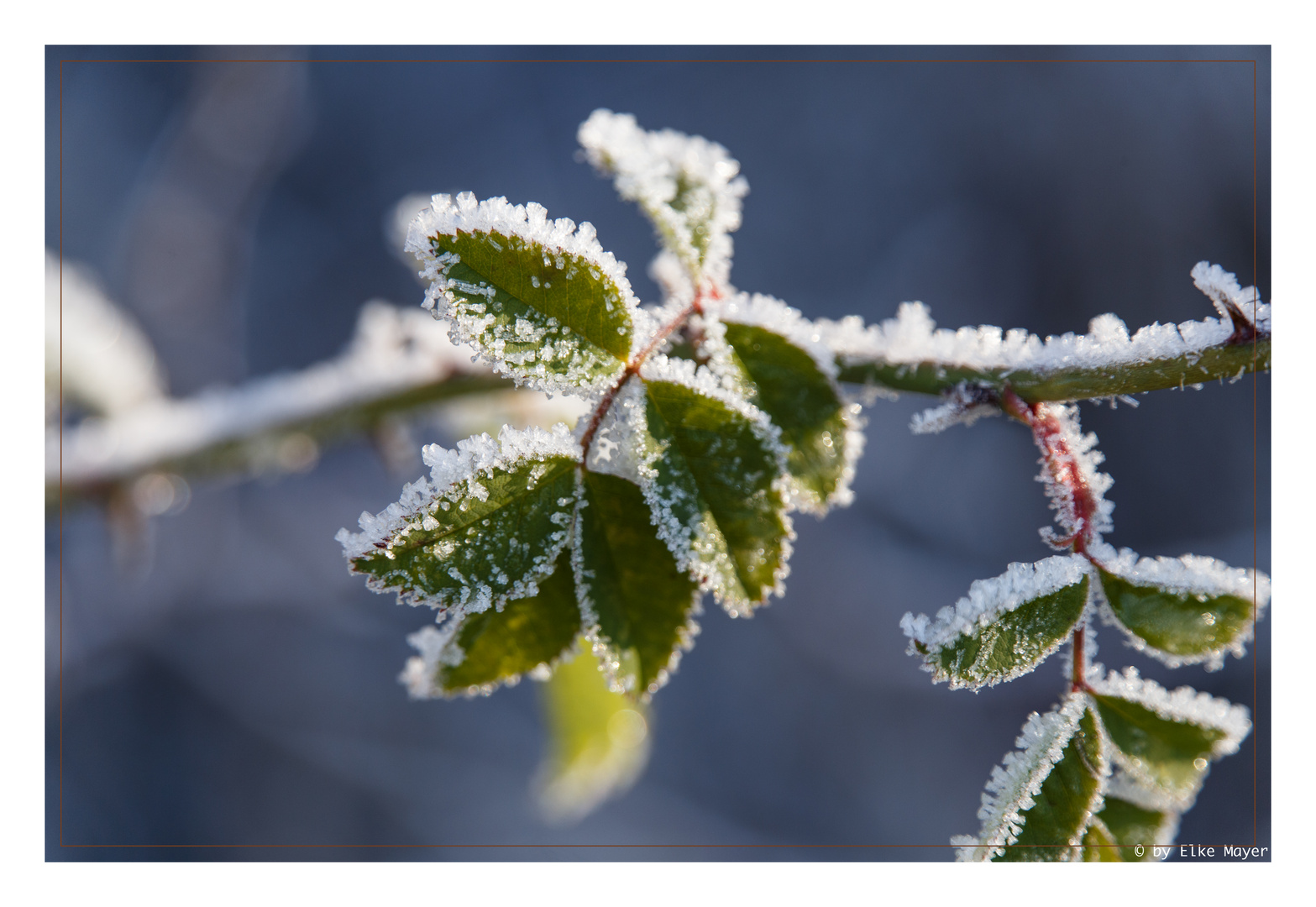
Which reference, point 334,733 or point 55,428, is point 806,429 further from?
point 334,733

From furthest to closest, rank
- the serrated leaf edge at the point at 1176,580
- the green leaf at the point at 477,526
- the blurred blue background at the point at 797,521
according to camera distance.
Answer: the blurred blue background at the point at 797,521
the serrated leaf edge at the point at 1176,580
the green leaf at the point at 477,526

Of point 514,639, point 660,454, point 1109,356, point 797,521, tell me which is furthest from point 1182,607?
point 797,521

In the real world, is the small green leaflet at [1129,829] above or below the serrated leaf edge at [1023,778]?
below

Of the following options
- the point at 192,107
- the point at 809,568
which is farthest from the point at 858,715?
the point at 192,107

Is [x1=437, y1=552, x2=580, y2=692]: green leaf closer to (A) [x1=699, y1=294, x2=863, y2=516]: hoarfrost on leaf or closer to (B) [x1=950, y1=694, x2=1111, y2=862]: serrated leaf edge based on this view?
(A) [x1=699, y1=294, x2=863, y2=516]: hoarfrost on leaf

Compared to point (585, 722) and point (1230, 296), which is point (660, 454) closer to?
point (1230, 296)

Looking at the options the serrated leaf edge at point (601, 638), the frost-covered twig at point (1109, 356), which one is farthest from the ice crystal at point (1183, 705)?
the serrated leaf edge at point (601, 638)

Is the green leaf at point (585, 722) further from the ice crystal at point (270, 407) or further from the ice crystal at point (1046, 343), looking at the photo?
the ice crystal at point (1046, 343)

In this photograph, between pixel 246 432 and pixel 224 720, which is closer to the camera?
pixel 246 432
